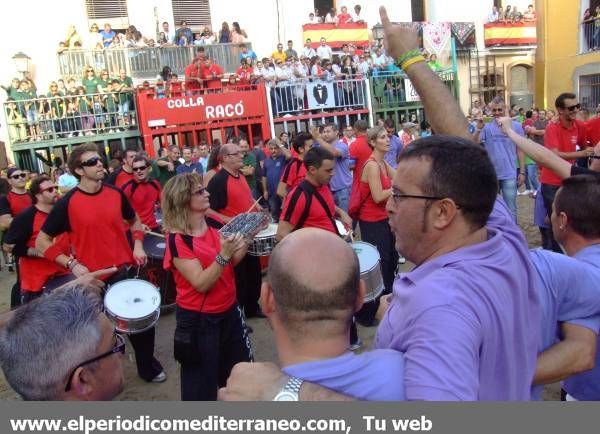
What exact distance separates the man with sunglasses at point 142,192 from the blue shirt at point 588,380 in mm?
4987

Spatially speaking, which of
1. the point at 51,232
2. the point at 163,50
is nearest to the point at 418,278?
the point at 51,232

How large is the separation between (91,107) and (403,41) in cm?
1378

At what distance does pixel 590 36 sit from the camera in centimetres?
2095

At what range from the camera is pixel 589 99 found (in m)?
21.2

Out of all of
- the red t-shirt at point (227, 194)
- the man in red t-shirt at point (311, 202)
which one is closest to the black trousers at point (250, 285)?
the red t-shirt at point (227, 194)

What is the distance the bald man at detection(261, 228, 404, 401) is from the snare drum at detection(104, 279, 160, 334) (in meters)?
2.89

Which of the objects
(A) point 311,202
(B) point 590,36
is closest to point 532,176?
(A) point 311,202

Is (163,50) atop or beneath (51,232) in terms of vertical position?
atop

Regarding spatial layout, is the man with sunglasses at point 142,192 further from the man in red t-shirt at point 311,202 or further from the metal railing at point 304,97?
the metal railing at point 304,97

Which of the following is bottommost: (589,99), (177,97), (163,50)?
(589,99)

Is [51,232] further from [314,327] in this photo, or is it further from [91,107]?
[91,107]

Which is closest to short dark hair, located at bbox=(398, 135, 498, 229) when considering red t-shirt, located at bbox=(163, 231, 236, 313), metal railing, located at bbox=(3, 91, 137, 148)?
red t-shirt, located at bbox=(163, 231, 236, 313)

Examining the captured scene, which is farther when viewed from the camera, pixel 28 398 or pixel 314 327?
pixel 28 398

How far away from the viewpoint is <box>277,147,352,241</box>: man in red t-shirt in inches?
169
